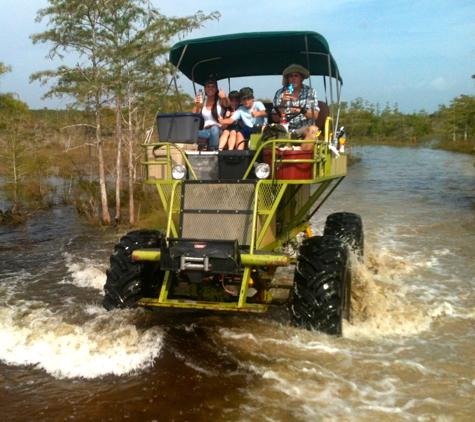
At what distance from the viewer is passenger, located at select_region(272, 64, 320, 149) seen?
6.79 meters

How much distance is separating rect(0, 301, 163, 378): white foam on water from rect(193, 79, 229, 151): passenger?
2.83m

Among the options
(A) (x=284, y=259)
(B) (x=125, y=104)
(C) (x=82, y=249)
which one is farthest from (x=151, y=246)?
(B) (x=125, y=104)

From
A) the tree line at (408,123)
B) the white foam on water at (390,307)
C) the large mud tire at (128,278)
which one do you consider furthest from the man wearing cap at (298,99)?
the tree line at (408,123)

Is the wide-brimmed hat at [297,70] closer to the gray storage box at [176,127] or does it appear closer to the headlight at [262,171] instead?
the gray storage box at [176,127]

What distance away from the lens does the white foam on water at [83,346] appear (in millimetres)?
4875

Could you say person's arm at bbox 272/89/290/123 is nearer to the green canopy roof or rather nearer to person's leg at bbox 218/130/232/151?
the green canopy roof

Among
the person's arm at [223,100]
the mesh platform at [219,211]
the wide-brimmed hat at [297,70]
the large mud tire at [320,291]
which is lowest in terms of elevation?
the large mud tire at [320,291]

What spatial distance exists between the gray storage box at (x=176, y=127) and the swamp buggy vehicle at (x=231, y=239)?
0.5 inches

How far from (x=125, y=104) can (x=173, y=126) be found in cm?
846

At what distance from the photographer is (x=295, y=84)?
725 centimetres

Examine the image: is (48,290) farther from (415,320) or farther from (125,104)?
(125,104)

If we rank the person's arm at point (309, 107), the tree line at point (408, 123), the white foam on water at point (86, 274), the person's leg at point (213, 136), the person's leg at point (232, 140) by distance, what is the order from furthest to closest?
the tree line at point (408, 123) < the white foam on water at point (86, 274) < the person's leg at point (213, 136) < the person's leg at point (232, 140) < the person's arm at point (309, 107)

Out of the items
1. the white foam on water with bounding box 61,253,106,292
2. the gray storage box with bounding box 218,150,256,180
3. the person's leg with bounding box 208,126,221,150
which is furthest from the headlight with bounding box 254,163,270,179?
the white foam on water with bounding box 61,253,106,292

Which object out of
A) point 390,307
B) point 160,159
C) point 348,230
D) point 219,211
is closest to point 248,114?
point 160,159
